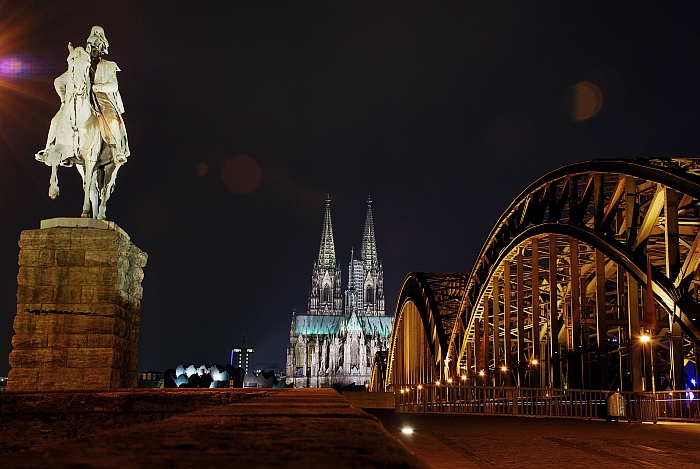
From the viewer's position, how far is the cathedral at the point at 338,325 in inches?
6432

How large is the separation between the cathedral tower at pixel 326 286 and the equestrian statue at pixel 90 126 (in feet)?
557

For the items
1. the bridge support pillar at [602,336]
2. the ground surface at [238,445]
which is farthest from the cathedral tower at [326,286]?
the ground surface at [238,445]

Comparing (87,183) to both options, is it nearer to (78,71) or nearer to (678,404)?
(78,71)

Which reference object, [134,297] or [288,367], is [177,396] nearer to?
[134,297]

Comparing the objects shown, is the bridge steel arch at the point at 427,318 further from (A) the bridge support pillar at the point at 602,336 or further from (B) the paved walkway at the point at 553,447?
(B) the paved walkway at the point at 553,447

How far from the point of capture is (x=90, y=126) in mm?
11180

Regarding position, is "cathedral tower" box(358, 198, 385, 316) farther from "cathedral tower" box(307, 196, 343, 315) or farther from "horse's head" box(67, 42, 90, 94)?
"horse's head" box(67, 42, 90, 94)

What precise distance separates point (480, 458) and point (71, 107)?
23.4 feet

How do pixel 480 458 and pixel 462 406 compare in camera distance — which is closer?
pixel 480 458

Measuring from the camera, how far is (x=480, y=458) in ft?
28.3

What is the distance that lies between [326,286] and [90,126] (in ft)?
571

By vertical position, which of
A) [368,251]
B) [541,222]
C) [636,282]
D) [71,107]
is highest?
[368,251]

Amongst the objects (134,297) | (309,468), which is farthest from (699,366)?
(309,468)

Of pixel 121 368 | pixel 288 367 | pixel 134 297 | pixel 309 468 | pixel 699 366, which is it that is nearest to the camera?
pixel 309 468
